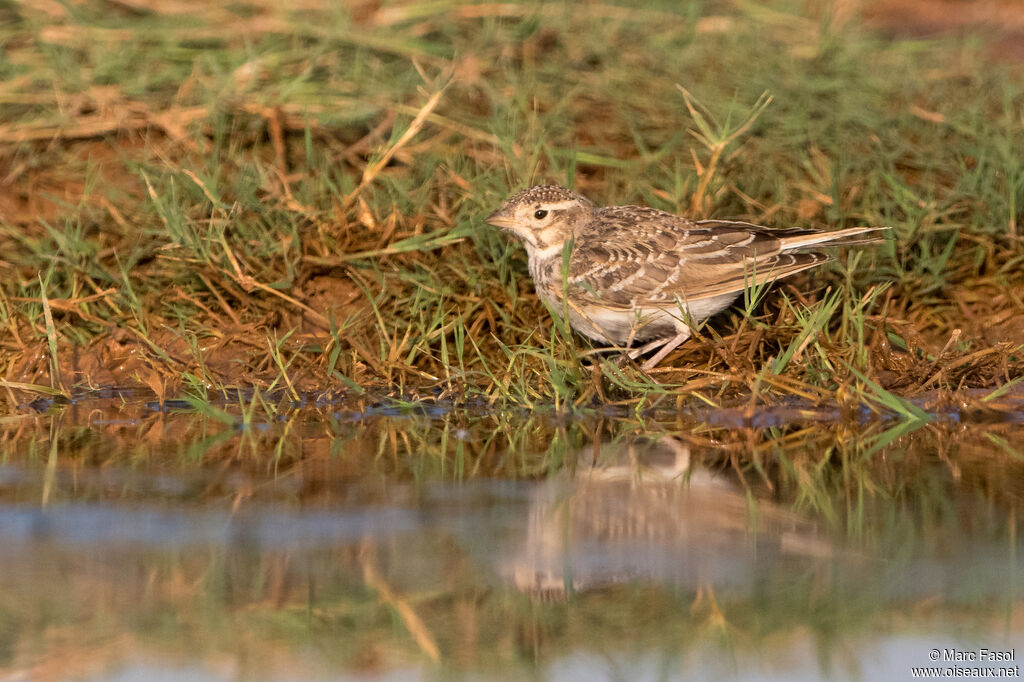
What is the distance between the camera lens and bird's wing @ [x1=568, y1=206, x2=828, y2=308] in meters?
6.65

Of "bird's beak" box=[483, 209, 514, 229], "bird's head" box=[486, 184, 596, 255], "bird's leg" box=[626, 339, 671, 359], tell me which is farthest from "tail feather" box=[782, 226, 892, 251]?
"bird's beak" box=[483, 209, 514, 229]

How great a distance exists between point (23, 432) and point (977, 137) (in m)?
5.81

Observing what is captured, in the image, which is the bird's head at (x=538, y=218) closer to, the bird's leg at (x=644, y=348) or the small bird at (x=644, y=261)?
the small bird at (x=644, y=261)

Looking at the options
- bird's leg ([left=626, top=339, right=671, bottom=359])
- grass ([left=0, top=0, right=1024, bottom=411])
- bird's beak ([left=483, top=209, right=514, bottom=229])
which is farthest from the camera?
bird's beak ([left=483, top=209, right=514, bottom=229])

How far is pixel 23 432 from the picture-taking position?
5746mm

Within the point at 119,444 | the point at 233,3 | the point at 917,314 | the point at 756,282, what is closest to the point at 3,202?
the point at 233,3

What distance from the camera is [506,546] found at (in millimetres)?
4199

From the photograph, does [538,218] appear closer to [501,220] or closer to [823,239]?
[501,220]

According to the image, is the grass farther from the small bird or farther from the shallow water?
the shallow water

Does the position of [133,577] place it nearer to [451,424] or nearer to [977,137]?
[451,424]

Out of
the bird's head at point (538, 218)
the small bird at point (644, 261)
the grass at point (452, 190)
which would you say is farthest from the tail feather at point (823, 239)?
the bird's head at point (538, 218)

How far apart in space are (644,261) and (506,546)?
2.91 metres

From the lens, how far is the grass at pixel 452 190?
21.4 feet

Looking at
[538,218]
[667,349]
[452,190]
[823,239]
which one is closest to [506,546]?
[667,349]
